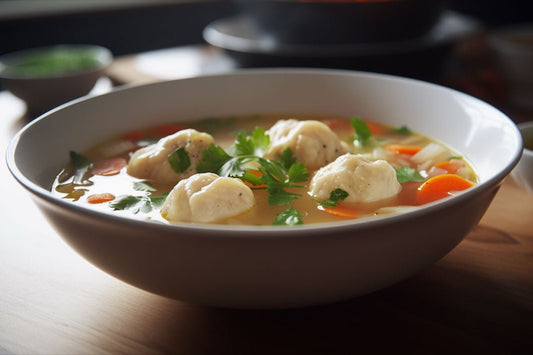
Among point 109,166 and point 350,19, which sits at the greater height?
point 350,19

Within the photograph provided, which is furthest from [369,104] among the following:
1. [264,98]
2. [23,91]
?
[23,91]

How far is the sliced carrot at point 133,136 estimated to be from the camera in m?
1.98

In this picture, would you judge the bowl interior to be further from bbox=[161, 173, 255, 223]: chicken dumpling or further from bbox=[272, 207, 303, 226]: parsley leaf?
bbox=[272, 207, 303, 226]: parsley leaf

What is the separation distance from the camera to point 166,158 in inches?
63.9

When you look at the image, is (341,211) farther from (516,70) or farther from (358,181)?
(516,70)

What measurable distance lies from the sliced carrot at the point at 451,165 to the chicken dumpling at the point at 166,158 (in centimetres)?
68

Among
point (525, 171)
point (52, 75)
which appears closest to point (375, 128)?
point (525, 171)

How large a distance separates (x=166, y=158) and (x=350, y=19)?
144 cm

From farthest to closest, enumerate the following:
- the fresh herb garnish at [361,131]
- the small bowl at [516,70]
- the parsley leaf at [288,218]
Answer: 1. the small bowl at [516,70]
2. the fresh herb garnish at [361,131]
3. the parsley leaf at [288,218]

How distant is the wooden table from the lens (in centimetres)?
107

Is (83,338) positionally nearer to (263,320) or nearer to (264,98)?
(263,320)

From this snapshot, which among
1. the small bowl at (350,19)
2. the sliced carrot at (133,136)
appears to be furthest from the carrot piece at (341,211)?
the small bowl at (350,19)

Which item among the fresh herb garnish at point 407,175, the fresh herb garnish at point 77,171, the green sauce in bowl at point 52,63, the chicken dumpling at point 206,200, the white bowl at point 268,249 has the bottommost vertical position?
the green sauce in bowl at point 52,63

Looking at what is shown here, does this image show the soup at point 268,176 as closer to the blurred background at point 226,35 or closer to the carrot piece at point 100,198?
the carrot piece at point 100,198
